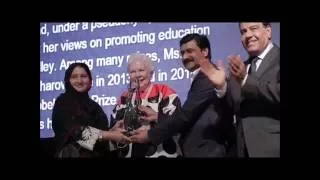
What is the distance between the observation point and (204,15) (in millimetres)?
4508

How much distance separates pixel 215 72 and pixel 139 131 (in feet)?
2.28

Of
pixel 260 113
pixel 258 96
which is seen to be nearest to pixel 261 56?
pixel 258 96

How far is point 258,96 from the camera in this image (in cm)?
436

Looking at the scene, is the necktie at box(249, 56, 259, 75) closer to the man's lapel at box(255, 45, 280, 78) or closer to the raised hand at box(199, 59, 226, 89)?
the man's lapel at box(255, 45, 280, 78)

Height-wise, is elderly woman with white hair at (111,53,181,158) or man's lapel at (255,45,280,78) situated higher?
man's lapel at (255,45,280,78)

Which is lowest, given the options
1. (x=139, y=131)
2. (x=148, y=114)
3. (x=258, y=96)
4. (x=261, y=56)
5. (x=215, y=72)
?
(x=139, y=131)

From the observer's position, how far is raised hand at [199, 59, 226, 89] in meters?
4.39

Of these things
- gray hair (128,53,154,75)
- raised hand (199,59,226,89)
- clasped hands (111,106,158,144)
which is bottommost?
clasped hands (111,106,158,144)

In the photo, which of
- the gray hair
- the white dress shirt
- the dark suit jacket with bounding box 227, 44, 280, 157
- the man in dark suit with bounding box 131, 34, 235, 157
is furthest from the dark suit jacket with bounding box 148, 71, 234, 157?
the gray hair

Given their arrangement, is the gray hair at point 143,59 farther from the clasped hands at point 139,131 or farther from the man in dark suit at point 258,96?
the man in dark suit at point 258,96

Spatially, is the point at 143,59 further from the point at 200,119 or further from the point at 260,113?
the point at 260,113

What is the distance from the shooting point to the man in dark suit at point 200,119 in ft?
14.4

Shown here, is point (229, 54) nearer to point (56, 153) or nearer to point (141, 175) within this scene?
point (141, 175)
